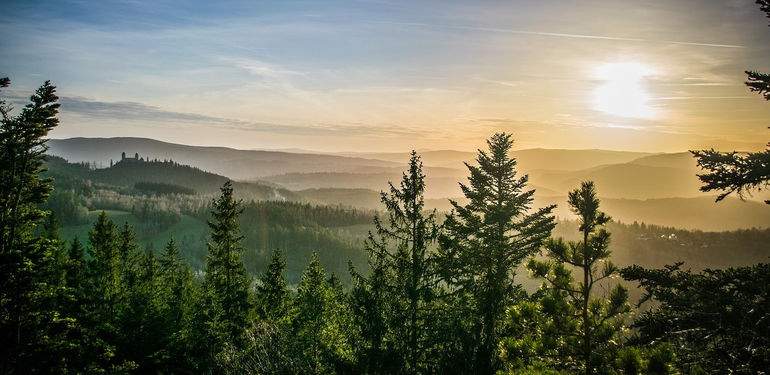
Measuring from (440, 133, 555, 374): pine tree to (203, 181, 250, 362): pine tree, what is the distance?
15.5 m

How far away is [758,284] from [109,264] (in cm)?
3698

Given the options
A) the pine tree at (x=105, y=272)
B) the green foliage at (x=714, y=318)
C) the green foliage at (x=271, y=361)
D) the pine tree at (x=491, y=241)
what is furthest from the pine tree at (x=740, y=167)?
the pine tree at (x=105, y=272)

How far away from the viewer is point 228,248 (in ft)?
94.1

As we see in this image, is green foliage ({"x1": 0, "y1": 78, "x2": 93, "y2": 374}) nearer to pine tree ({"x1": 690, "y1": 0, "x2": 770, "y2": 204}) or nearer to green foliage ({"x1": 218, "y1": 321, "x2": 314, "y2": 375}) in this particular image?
green foliage ({"x1": 218, "y1": 321, "x2": 314, "y2": 375})

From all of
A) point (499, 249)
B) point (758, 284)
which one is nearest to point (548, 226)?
Result: point (499, 249)

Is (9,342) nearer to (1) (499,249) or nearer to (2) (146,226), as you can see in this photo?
(1) (499,249)

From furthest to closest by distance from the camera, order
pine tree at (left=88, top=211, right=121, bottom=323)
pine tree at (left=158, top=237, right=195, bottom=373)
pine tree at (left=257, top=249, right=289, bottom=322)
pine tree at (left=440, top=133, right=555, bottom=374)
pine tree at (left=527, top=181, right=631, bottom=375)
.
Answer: pine tree at (left=257, top=249, right=289, bottom=322), pine tree at (left=88, top=211, right=121, bottom=323), pine tree at (left=158, top=237, right=195, bottom=373), pine tree at (left=440, top=133, right=555, bottom=374), pine tree at (left=527, top=181, right=631, bottom=375)

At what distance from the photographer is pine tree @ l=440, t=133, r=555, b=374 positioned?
18.2 meters

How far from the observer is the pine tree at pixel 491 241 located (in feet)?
59.6

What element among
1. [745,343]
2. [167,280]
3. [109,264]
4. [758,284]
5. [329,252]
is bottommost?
[329,252]

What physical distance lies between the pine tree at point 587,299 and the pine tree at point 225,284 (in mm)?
21374

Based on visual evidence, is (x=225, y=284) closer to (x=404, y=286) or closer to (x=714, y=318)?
(x=404, y=286)

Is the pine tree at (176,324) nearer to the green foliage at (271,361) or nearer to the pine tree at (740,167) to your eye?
the green foliage at (271,361)

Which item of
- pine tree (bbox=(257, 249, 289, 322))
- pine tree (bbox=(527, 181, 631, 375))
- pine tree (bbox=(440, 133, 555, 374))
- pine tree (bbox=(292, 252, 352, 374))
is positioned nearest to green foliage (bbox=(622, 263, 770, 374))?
pine tree (bbox=(527, 181, 631, 375))
